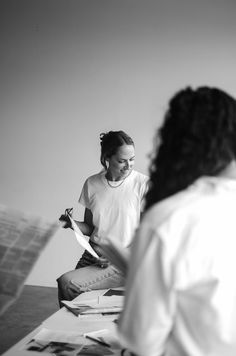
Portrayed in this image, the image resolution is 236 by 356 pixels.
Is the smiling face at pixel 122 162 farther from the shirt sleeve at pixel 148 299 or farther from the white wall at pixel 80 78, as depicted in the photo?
the shirt sleeve at pixel 148 299

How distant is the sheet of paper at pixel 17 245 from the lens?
98cm

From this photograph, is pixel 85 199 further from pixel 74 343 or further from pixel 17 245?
pixel 17 245

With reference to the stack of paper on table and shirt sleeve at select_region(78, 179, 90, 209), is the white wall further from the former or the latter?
the stack of paper on table

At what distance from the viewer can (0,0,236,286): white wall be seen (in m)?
4.14

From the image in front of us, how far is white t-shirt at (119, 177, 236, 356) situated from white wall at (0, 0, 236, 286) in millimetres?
3379

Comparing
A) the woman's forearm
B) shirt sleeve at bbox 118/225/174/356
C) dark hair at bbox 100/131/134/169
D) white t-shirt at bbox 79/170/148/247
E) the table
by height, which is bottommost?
the table

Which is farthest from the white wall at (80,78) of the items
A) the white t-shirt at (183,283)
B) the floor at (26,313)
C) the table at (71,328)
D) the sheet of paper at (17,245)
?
the white t-shirt at (183,283)

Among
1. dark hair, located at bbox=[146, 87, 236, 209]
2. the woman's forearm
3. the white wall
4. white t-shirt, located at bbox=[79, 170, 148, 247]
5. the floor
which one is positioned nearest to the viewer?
dark hair, located at bbox=[146, 87, 236, 209]

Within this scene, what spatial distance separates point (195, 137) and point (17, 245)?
0.51 m

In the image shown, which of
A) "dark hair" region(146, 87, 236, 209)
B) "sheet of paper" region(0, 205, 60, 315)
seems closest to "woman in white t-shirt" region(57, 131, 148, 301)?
"sheet of paper" region(0, 205, 60, 315)

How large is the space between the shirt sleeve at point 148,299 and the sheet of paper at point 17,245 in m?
0.28

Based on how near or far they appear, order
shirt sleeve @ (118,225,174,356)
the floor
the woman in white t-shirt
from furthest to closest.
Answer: the floor
the woman in white t-shirt
shirt sleeve @ (118,225,174,356)

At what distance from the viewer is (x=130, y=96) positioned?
4293 millimetres

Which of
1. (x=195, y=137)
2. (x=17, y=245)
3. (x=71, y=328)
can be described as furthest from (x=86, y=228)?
(x=195, y=137)
